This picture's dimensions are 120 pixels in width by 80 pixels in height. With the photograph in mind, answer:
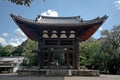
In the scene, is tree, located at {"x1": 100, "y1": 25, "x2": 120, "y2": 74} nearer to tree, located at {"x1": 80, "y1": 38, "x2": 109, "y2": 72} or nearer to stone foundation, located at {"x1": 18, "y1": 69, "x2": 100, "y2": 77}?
tree, located at {"x1": 80, "y1": 38, "x2": 109, "y2": 72}

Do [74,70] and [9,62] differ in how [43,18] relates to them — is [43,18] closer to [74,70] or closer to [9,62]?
[74,70]

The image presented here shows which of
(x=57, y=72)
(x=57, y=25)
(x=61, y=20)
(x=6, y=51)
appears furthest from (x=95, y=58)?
(x=6, y=51)

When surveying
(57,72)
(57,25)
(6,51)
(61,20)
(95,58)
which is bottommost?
(57,72)

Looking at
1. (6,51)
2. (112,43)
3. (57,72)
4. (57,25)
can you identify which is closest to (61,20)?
(57,25)

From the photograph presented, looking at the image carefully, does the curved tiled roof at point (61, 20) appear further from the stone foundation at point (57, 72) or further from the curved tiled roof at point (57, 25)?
the stone foundation at point (57, 72)

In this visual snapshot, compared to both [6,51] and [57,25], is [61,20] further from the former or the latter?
[6,51]

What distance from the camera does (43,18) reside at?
97.8 feet

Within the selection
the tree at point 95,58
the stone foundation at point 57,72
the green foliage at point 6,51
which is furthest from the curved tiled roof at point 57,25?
the green foliage at point 6,51

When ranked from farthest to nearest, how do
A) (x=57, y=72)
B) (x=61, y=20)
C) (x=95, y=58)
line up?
(x=95, y=58), (x=61, y=20), (x=57, y=72)

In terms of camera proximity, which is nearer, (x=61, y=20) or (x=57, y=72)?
(x=57, y=72)

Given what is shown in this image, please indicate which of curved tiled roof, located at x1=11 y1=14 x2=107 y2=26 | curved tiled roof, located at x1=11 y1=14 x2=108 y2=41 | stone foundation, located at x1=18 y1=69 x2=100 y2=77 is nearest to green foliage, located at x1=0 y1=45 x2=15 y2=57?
curved tiled roof, located at x1=11 y1=14 x2=107 y2=26

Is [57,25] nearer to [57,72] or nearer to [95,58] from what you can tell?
[57,72]

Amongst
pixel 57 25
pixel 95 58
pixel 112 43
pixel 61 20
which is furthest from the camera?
pixel 112 43

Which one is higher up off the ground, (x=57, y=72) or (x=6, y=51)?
(x=6, y=51)
